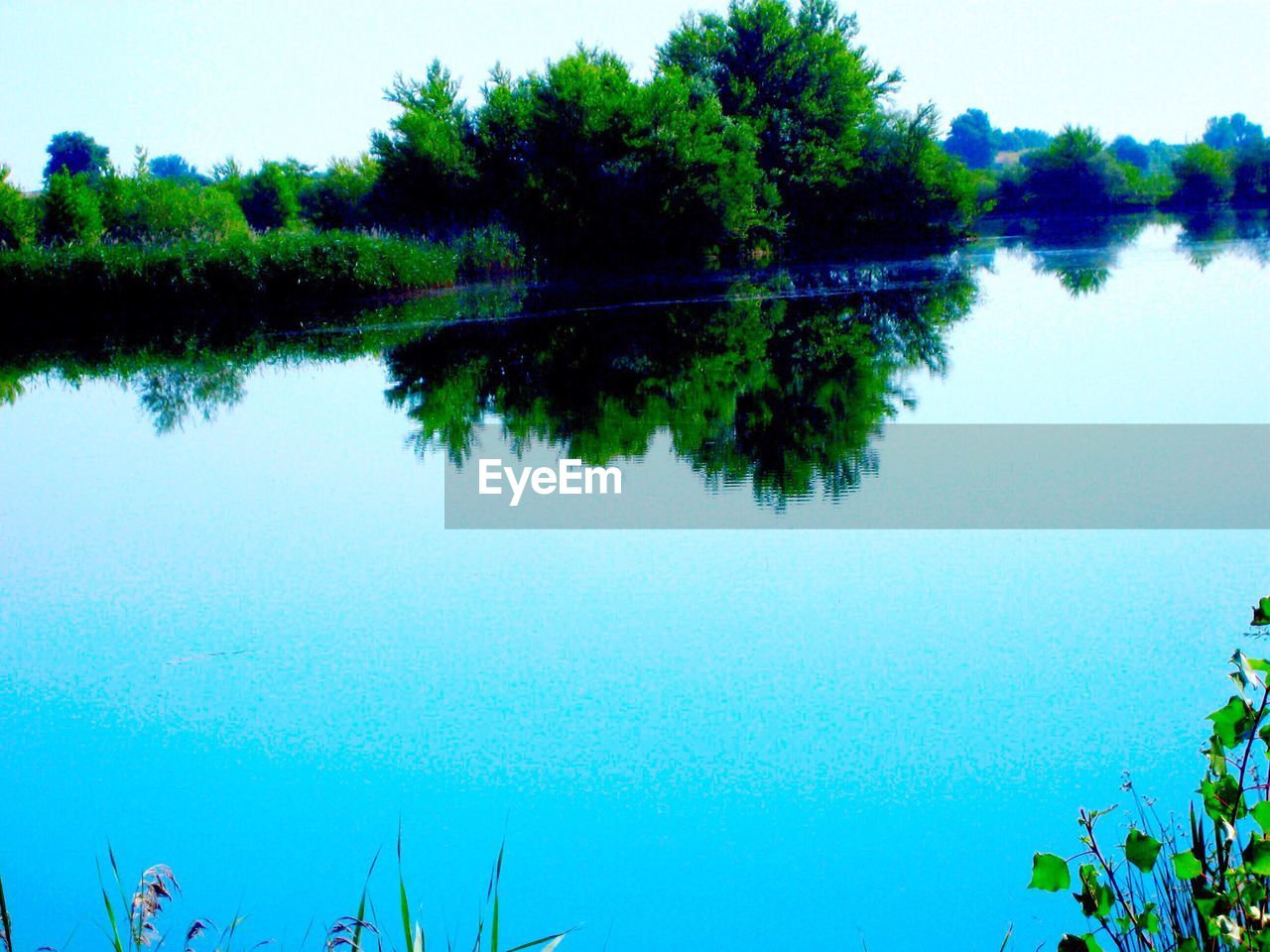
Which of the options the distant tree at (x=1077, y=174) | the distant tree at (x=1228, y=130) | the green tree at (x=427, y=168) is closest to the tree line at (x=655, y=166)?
the green tree at (x=427, y=168)

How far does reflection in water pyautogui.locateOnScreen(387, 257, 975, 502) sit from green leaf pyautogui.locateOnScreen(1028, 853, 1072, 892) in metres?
4.67

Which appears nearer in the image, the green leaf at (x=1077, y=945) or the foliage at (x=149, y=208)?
the green leaf at (x=1077, y=945)

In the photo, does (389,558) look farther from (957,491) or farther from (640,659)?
(957,491)

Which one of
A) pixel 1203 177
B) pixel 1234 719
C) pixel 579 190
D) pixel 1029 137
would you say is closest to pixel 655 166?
pixel 579 190

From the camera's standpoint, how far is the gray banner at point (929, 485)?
18.5 ft

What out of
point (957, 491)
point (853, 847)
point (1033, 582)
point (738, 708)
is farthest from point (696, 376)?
point (853, 847)

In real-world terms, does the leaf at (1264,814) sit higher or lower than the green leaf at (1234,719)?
lower

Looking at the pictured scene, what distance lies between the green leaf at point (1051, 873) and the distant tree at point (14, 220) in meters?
28.0

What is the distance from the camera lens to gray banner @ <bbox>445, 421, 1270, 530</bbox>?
5.63 metres

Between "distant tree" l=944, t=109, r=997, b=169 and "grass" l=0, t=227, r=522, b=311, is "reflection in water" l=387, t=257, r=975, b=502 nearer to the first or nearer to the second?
"grass" l=0, t=227, r=522, b=311

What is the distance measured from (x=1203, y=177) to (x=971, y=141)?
4956 cm

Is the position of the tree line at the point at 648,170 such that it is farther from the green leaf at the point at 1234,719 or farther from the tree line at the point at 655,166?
the green leaf at the point at 1234,719

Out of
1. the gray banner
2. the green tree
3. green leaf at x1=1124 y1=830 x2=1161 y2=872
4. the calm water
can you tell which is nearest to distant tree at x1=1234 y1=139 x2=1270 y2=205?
the green tree

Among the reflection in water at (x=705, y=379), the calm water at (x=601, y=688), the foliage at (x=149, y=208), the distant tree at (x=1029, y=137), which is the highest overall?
the distant tree at (x=1029, y=137)
